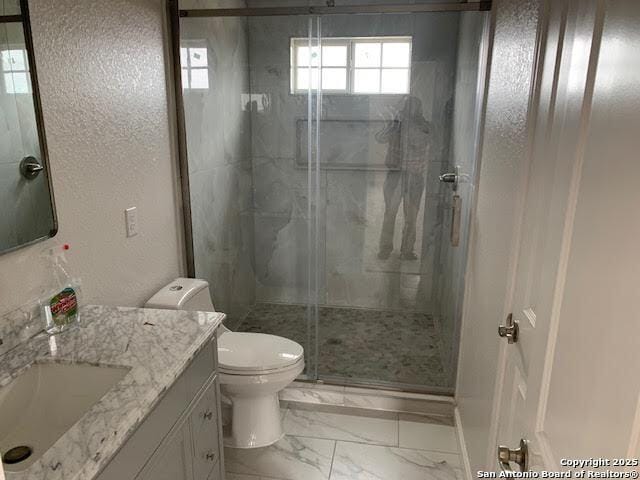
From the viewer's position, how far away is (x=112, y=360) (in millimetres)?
1247

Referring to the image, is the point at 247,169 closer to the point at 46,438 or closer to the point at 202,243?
the point at 202,243

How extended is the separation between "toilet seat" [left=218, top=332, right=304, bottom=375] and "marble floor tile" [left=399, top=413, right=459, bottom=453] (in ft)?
2.24

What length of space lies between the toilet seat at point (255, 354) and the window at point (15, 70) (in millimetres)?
1263

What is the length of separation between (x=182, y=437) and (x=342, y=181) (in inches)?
83.4

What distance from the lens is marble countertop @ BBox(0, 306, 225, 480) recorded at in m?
0.89

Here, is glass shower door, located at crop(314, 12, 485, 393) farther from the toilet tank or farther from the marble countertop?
the marble countertop

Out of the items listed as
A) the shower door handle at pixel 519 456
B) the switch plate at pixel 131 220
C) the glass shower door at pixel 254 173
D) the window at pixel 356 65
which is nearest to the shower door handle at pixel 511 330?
the shower door handle at pixel 519 456

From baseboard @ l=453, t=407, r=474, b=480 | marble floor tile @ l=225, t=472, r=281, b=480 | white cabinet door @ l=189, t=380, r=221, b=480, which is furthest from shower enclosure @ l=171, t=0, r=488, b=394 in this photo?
white cabinet door @ l=189, t=380, r=221, b=480

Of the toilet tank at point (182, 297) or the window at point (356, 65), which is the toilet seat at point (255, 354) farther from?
the window at point (356, 65)

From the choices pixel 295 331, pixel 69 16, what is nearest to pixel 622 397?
pixel 69 16

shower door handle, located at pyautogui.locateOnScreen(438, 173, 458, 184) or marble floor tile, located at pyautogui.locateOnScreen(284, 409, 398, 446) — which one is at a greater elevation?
shower door handle, located at pyautogui.locateOnScreen(438, 173, 458, 184)

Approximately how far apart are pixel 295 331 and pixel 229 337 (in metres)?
0.86

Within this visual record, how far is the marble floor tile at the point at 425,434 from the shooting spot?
2236 mm

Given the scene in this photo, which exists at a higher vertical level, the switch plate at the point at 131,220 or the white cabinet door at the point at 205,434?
the switch plate at the point at 131,220
